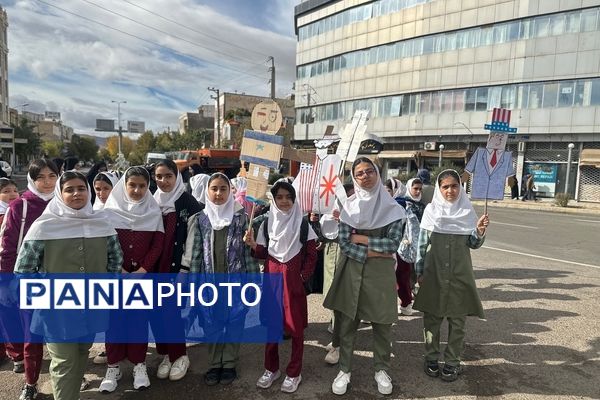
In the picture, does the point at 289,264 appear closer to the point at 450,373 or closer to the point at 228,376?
the point at 228,376

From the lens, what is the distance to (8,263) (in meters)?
3.02

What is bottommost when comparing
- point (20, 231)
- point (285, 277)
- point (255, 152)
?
point (285, 277)

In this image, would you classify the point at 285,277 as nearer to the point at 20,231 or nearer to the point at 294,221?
the point at 294,221

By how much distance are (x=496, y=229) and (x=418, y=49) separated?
918 inches

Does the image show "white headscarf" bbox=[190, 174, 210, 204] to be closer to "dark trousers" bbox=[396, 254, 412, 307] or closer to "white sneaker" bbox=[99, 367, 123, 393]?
"white sneaker" bbox=[99, 367, 123, 393]

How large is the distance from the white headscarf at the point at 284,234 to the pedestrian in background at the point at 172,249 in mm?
751

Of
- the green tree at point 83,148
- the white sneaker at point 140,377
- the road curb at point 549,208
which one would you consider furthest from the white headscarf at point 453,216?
the green tree at point 83,148

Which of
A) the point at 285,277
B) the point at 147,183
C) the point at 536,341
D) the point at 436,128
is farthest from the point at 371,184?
the point at 436,128

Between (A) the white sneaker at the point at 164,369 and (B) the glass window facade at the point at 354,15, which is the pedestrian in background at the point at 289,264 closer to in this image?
(A) the white sneaker at the point at 164,369

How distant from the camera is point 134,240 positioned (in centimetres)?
314

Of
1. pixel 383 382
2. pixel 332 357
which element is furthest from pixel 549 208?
pixel 383 382

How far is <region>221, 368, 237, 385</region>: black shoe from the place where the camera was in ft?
10.6

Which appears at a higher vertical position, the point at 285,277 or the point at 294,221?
the point at 294,221

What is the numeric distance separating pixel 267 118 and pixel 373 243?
164cm
